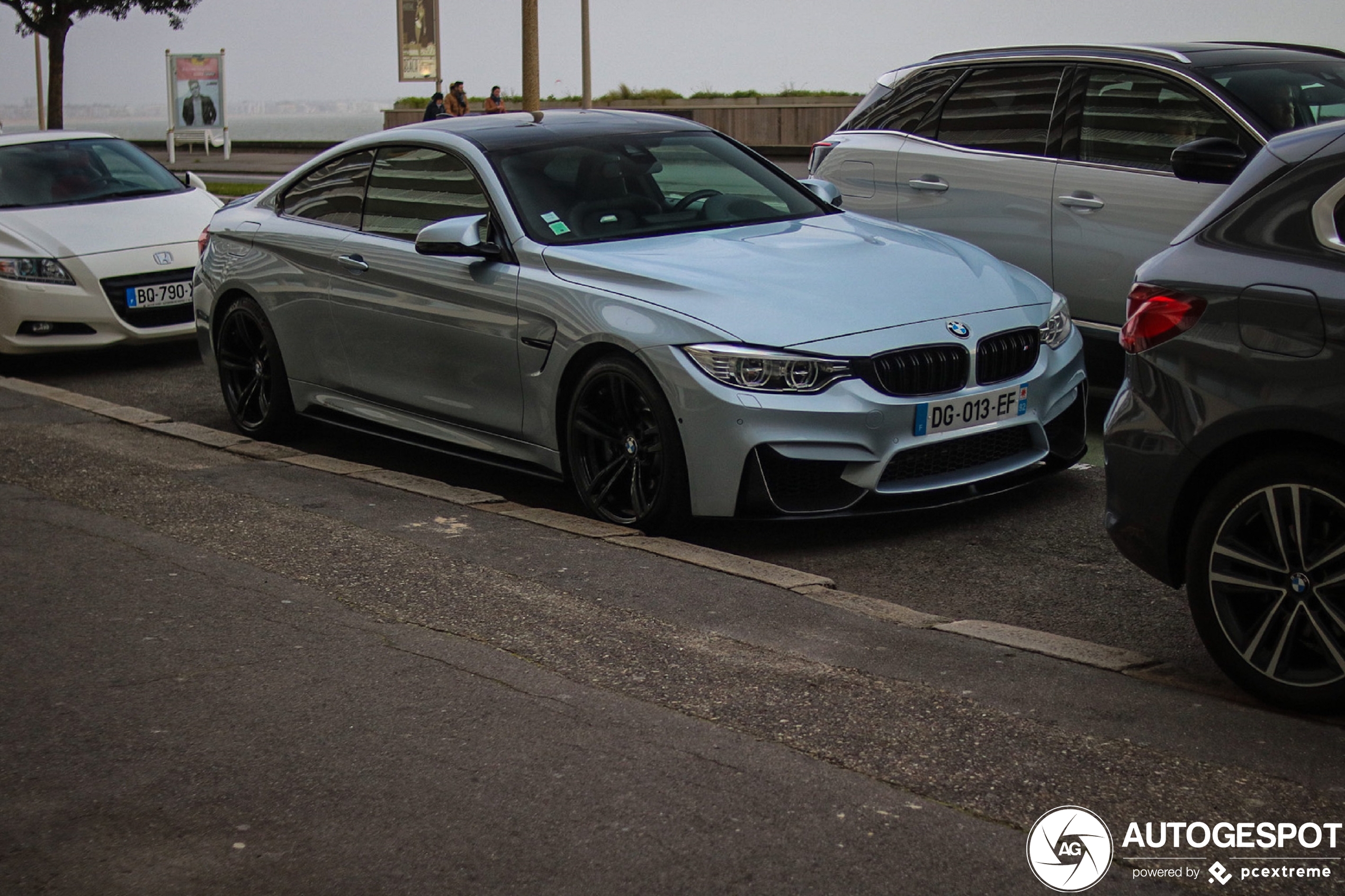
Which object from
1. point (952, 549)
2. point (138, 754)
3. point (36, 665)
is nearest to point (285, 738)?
point (138, 754)

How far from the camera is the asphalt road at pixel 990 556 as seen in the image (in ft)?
17.2

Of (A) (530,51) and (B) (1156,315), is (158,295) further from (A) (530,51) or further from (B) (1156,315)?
(A) (530,51)

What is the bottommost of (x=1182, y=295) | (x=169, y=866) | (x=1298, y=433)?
(x=169, y=866)

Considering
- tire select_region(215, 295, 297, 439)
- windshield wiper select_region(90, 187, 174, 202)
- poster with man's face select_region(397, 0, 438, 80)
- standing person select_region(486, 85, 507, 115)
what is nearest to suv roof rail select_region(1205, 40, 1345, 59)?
tire select_region(215, 295, 297, 439)

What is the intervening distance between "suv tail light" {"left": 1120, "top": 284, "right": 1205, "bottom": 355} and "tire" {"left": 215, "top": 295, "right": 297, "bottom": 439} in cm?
485

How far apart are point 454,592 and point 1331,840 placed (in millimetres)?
2873

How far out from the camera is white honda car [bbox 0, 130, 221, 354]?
1097cm

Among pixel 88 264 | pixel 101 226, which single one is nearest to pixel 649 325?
pixel 88 264

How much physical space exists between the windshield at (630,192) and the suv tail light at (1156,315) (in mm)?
2773

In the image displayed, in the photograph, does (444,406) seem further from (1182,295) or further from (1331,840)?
(1331,840)

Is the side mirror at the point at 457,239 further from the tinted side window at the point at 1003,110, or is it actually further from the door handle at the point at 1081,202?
the tinted side window at the point at 1003,110

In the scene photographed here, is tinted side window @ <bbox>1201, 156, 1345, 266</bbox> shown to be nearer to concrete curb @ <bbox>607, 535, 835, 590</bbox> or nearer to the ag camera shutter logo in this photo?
the ag camera shutter logo

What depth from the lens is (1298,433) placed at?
415cm

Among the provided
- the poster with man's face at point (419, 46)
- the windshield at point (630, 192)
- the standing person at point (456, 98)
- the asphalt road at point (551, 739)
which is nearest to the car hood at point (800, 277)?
the windshield at point (630, 192)
